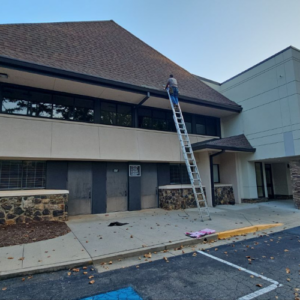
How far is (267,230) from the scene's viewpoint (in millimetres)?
7812

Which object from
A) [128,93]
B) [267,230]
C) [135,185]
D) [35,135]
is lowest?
[267,230]

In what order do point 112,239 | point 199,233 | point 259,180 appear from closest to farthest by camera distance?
point 112,239
point 199,233
point 259,180

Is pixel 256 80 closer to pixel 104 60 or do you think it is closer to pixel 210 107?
pixel 210 107

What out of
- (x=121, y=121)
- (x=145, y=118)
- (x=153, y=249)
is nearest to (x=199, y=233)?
(x=153, y=249)

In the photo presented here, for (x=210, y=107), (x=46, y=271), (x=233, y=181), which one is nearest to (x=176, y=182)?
(x=233, y=181)

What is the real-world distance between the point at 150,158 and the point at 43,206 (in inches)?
217

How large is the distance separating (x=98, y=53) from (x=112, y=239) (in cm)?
946

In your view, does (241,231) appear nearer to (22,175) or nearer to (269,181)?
(22,175)

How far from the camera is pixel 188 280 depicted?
4.04m

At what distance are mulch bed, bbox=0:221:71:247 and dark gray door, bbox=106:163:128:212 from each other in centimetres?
286

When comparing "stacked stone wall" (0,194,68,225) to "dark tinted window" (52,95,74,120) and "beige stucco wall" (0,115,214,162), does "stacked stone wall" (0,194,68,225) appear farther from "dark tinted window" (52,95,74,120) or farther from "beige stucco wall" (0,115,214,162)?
"dark tinted window" (52,95,74,120)

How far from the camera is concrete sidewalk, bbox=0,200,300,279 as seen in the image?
4699 millimetres

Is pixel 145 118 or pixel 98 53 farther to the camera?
pixel 145 118

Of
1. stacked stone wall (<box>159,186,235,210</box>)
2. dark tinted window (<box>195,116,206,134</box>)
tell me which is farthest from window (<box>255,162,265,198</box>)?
stacked stone wall (<box>159,186,235,210</box>)
